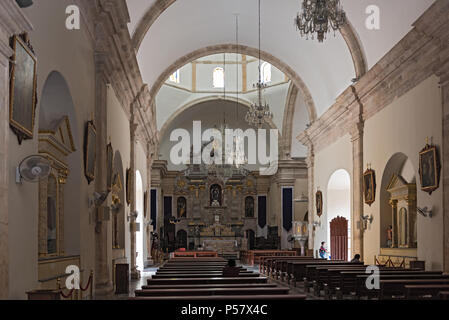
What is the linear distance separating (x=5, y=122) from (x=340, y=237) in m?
16.7

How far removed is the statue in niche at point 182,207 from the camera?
36.5 m

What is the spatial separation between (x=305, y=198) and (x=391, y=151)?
45.0 feet

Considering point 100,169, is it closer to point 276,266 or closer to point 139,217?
point 276,266

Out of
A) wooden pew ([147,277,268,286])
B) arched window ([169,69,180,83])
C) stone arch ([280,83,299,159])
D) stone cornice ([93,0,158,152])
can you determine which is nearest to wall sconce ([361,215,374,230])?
stone cornice ([93,0,158,152])

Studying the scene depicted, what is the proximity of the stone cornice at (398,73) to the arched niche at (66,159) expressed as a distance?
274 inches

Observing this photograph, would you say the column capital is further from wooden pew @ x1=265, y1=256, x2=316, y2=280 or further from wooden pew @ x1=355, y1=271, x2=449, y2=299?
wooden pew @ x1=355, y1=271, x2=449, y2=299

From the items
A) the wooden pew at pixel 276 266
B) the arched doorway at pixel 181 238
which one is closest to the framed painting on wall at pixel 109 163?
the wooden pew at pixel 276 266

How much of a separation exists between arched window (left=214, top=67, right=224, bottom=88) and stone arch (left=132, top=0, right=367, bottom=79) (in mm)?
16562

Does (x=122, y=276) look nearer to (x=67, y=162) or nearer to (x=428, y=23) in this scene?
(x=67, y=162)

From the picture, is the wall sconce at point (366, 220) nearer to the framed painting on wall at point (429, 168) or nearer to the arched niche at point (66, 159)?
the framed painting on wall at point (429, 168)

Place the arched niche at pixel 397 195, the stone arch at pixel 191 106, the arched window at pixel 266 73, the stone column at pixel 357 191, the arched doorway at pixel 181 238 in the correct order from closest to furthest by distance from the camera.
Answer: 1. the arched niche at pixel 397 195
2. the stone column at pixel 357 191
3. the arched window at pixel 266 73
4. the stone arch at pixel 191 106
5. the arched doorway at pixel 181 238

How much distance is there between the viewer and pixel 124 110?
1598 cm

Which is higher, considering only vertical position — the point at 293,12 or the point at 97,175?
the point at 293,12
